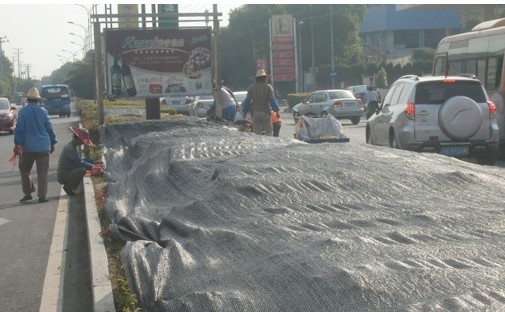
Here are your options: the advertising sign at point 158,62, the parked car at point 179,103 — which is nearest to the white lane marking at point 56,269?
the advertising sign at point 158,62

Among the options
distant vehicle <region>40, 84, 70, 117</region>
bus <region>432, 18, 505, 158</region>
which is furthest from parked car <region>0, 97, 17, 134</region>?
distant vehicle <region>40, 84, 70, 117</region>

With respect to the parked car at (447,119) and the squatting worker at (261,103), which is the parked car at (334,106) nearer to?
the squatting worker at (261,103)

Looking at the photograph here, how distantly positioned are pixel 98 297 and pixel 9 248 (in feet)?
11.3

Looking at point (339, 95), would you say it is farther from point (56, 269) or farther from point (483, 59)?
point (56, 269)

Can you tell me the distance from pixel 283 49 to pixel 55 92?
52.8 feet

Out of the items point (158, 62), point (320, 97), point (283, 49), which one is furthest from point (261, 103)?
point (283, 49)

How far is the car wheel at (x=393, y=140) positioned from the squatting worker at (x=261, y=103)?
2406 millimetres

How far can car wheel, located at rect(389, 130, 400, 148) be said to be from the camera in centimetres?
1497

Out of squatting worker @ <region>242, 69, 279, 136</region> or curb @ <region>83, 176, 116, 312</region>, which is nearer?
curb @ <region>83, 176, 116, 312</region>

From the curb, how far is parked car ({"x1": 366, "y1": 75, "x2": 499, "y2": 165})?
20.9ft

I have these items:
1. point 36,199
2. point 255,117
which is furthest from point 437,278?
point 255,117

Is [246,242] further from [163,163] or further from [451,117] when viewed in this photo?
[451,117]

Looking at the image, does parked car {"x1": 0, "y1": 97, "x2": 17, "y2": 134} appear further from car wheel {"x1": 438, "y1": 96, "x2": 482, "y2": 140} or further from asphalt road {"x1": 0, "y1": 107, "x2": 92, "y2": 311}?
car wheel {"x1": 438, "y1": 96, "x2": 482, "y2": 140}

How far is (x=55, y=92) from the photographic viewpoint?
194 feet
